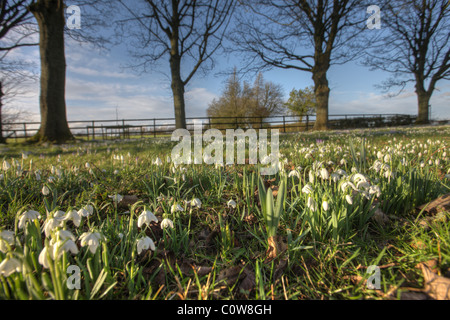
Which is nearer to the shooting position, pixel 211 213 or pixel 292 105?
pixel 211 213

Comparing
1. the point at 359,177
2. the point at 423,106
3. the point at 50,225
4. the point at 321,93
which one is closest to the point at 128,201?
the point at 50,225

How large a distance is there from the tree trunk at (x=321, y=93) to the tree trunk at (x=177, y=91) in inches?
346

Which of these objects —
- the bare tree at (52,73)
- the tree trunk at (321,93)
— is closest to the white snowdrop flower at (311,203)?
the bare tree at (52,73)

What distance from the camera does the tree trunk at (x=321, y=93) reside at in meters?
14.0

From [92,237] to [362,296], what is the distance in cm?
117

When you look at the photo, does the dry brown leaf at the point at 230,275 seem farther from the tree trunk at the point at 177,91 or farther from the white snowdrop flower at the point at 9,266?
the tree trunk at the point at 177,91

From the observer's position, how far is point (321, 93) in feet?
46.2

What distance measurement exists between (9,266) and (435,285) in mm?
1655

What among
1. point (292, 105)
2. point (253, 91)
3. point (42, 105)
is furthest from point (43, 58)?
point (292, 105)

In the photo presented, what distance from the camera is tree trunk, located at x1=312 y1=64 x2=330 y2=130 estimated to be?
45.8ft

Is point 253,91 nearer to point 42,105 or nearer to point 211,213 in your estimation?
point 42,105

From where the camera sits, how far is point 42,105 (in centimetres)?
808

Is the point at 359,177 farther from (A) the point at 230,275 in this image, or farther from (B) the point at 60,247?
(B) the point at 60,247

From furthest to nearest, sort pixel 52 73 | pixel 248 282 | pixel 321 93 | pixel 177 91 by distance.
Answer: pixel 321 93
pixel 177 91
pixel 52 73
pixel 248 282
